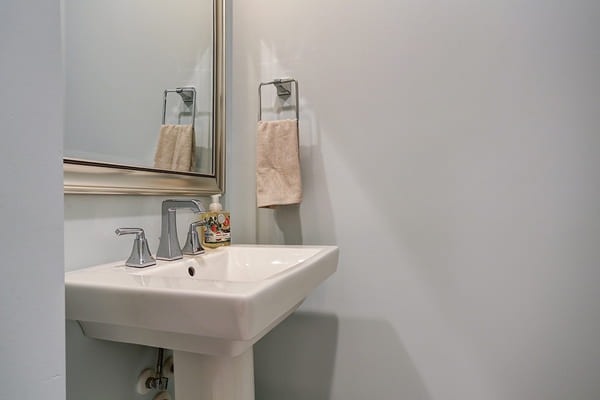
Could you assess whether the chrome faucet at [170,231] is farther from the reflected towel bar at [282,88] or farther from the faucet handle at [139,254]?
the reflected towel bar at [282,88]

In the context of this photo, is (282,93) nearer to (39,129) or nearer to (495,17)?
(495,17)

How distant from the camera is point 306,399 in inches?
50.3

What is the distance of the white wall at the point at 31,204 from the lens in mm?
292

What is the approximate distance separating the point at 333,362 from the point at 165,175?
2.81ft

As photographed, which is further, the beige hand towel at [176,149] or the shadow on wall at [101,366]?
the beige hand towel at [176,149]

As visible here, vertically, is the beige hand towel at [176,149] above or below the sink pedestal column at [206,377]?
above

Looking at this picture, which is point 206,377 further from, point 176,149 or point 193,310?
point 176,149

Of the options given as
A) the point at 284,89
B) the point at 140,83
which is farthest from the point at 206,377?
the point at 284,89

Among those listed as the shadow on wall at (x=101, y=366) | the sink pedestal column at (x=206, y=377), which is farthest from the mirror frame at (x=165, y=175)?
the sink pedestal column at (x=206, y=377)

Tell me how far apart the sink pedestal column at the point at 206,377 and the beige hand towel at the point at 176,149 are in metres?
0.54

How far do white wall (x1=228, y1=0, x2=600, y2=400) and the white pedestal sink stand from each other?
37 cm

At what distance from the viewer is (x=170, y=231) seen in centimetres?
91

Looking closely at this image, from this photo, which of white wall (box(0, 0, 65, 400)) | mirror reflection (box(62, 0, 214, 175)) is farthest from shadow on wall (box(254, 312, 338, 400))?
white wall (box(0, 0, 65, 400))

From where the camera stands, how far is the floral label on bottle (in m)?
1.08
